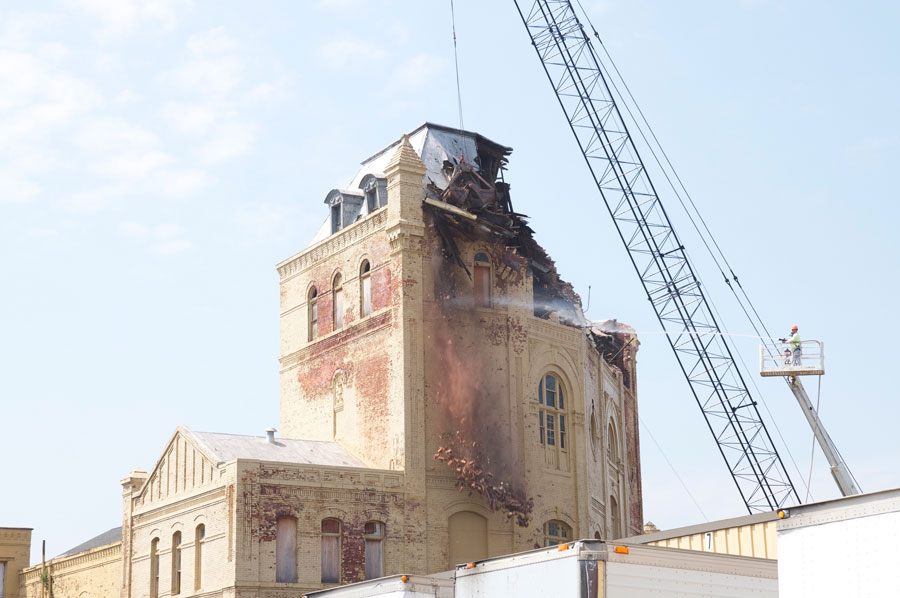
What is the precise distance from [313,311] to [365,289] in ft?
14.3

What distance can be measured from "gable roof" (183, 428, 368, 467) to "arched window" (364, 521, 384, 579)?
9.42ft

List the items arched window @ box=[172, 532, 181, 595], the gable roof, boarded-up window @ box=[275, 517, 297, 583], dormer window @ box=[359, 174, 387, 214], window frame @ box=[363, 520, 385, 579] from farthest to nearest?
dormer window @ box=[359, 174, 387, 214]
arched window @ box=[172, 532, 181, 595]
the gable roof
window frame @ box=[363, 520, 385, 579]
boarded-up window @ box=[275, 517, 297, 583]

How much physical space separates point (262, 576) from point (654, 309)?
2996cm

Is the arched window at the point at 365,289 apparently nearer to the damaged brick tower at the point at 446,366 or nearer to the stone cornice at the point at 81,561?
Result: the damaged brick tower at the point at 446,366

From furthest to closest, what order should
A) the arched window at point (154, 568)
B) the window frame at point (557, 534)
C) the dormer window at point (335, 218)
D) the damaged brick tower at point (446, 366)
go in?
the dormer window at point (335, 218) < the window frame at point (557, 534) < the arched window at point (154, 568) < the damaged brick tower at point (446, 366)

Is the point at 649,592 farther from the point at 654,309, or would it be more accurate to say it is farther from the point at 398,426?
the point at 654,309

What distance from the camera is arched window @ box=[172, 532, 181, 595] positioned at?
44844 mm

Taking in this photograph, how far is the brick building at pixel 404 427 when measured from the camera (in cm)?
4216

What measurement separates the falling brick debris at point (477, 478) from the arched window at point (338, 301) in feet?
24.8

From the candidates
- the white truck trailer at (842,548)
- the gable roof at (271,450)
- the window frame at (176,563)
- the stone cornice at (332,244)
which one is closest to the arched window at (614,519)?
the gable roof at (271,450)


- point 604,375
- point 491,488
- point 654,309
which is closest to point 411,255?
point 491,488

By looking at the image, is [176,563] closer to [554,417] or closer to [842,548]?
[554,417]

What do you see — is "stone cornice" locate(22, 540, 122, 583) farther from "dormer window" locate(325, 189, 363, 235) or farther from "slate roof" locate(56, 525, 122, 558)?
"dormer window" locate(325, 189, 363, 235)

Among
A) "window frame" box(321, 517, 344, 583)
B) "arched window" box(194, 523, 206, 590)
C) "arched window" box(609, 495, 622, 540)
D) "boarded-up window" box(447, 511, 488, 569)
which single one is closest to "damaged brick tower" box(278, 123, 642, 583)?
"boarded-up window" box(447, 511, 488, 569)
